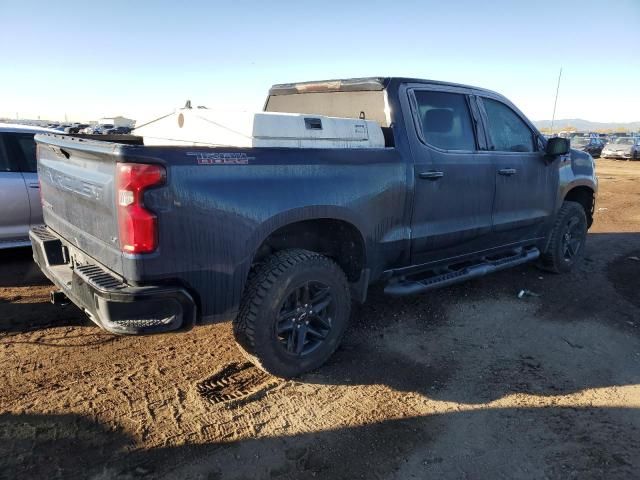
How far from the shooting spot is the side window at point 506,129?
15.9 feet

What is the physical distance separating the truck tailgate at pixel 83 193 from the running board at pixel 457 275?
85.1 inches

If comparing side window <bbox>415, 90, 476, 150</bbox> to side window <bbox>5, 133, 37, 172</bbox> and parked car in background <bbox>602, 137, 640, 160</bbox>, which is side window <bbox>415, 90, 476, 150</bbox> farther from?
parked car in background <bbox>602, 137, 640, 160</bbox>

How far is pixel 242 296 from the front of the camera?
10.5 ft

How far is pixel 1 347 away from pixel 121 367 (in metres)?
0.99

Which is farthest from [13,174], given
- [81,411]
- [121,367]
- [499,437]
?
[499,437]

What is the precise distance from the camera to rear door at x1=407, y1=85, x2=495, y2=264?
409cm

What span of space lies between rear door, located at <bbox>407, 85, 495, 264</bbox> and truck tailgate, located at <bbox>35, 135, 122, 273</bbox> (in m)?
2.24

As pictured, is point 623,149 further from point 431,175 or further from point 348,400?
point 348,400

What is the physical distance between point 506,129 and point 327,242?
237 centimetres

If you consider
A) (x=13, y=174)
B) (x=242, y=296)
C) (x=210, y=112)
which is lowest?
(x=242, y=296)

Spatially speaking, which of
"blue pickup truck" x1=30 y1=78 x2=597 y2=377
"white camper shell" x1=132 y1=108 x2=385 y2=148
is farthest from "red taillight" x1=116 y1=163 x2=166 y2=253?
"white camper shell" x1=132 y1=108 x2=385 y2=148

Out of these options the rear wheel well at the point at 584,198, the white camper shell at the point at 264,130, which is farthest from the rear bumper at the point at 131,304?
the rear wheel well at the point at 584,198

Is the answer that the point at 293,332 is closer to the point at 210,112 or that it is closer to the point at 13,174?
the point at 210,112

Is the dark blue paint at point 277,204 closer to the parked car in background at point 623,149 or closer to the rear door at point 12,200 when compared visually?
the rear door at point 12,200
